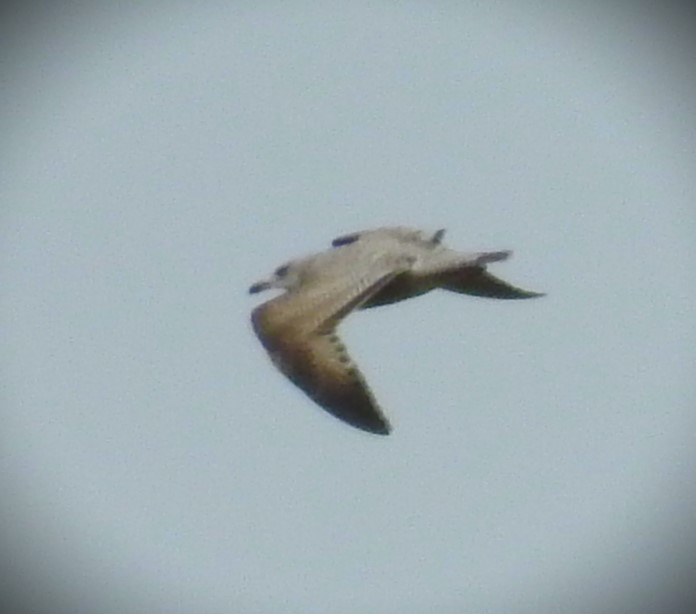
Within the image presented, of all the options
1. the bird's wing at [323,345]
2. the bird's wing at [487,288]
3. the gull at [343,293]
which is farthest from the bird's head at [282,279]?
the bird's wing at [487,288]

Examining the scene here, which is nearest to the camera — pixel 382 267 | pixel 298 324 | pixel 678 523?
pixel 298 324

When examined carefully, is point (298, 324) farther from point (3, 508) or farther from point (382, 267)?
point (3, 508)

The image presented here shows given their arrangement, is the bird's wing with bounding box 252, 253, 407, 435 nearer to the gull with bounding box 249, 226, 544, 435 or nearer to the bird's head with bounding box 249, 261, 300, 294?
the gull with bounding box 249, 226, 544, 435

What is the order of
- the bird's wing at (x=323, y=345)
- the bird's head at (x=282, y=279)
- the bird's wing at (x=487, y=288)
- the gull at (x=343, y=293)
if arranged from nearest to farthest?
the bird's wing at (x=323, y=345) → the gull at (x=343, y=293) → the bird's head at (x=282, y=279) → the bird's wing at (x=487, y=288)

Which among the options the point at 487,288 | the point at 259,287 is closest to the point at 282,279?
the point at 259,287

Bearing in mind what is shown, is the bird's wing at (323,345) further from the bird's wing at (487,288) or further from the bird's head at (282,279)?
the bird's wing at (487,288)

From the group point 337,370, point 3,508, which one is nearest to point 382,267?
point 337,370
